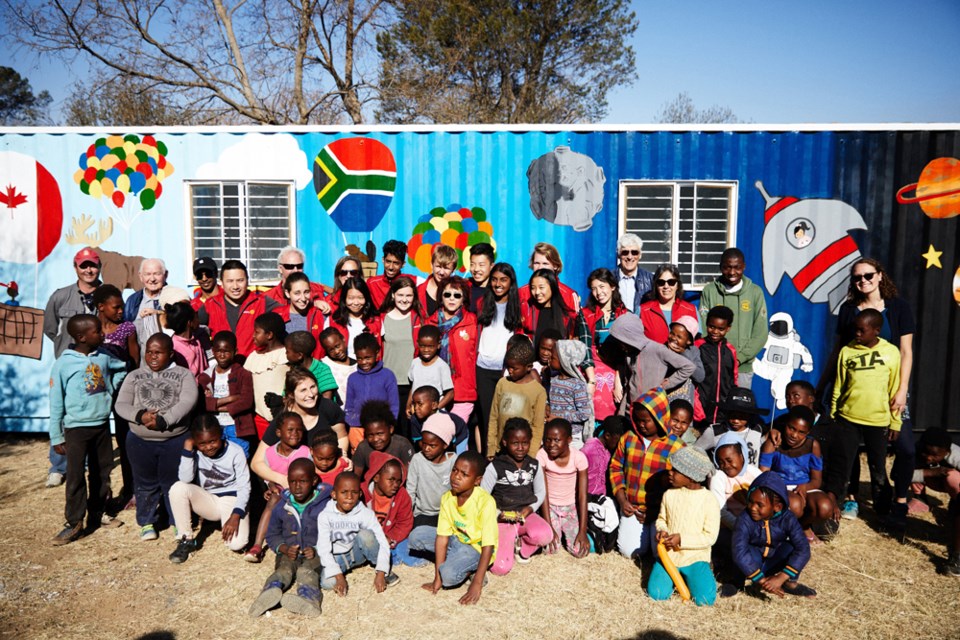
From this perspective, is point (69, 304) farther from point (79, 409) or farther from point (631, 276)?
point (631, 276)

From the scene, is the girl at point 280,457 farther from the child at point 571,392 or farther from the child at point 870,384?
the child at point 870,384

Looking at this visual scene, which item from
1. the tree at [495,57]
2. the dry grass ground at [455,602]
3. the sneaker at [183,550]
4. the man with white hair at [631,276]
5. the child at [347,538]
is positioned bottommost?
the dry grass ground at [455,602]

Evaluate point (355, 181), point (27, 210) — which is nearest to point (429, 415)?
point (355, 181)

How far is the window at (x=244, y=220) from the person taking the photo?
675 cm

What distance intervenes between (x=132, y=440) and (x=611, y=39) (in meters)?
19.9

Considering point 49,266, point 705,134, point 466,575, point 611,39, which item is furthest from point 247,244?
point 611,39

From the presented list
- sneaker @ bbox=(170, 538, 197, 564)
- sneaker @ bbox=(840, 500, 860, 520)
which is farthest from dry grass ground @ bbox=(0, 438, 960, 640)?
sneaker @ bbox=(840, 500, 860, 520)

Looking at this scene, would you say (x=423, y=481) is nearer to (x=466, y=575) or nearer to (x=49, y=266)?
(x=466, y=575)

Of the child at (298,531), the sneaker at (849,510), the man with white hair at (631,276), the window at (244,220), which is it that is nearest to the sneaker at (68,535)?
the child at (298,531)

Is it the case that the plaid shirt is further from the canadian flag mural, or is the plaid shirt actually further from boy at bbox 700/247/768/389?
the canadian flag mural

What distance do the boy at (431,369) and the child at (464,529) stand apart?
0.84 m

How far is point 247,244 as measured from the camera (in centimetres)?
679

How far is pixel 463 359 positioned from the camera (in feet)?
15.8

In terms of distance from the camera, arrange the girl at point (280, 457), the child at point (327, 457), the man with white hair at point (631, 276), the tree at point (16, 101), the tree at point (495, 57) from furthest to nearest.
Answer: the tree at point (16, 101), the tree at point (495, 57), the man with white hair at point (631, 276), the girl at point (280, 457), the child at point (327, 457)
